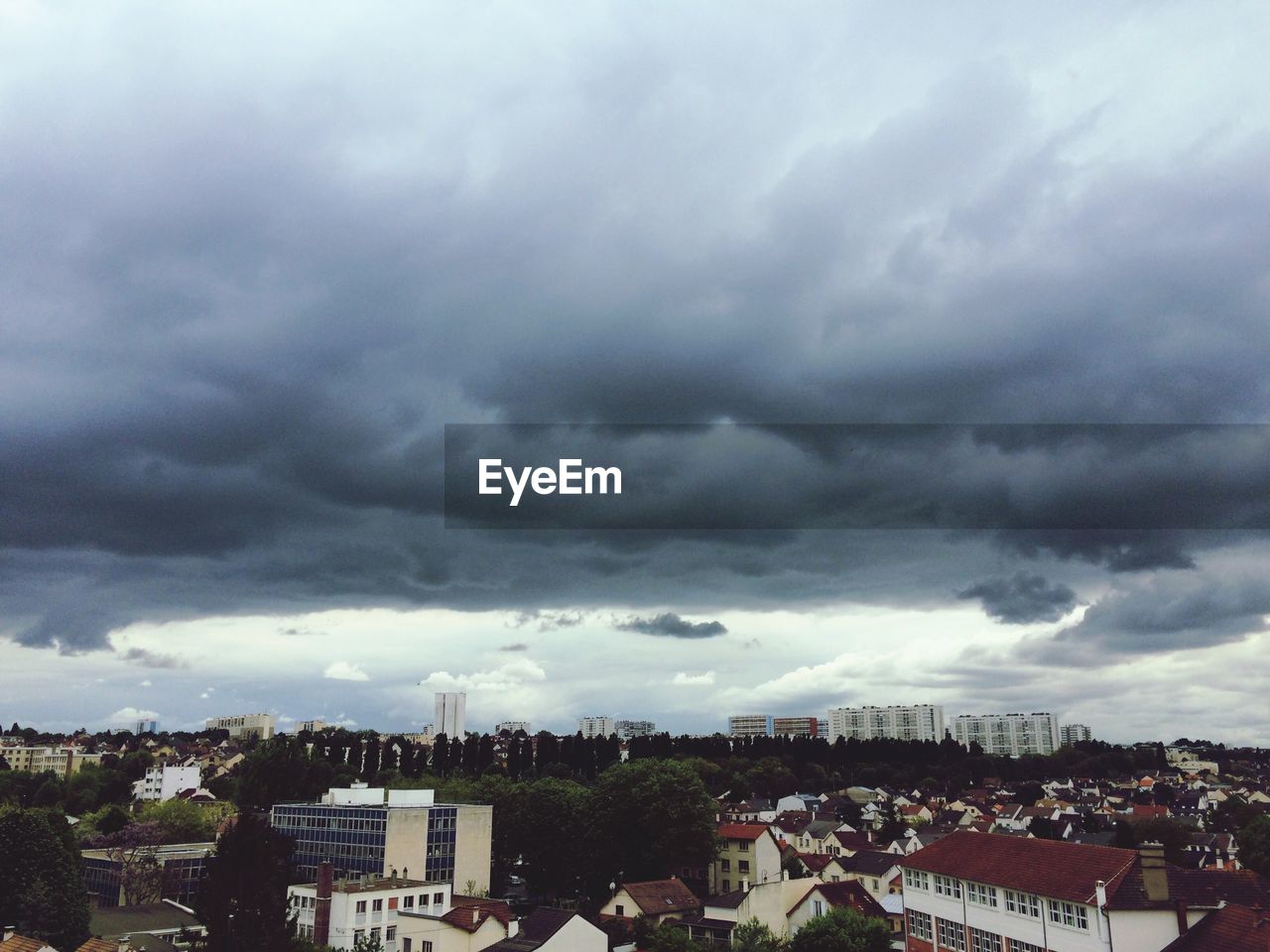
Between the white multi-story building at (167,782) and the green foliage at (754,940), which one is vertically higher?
the green foliage at (754,940)

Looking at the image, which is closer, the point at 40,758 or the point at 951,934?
the point at 951,934

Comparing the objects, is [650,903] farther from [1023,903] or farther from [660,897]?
[1023,903]

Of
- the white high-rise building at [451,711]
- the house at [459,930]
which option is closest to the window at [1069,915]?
the house at [459,930]

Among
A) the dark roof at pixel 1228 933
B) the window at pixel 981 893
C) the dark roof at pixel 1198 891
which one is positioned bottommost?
the window at pixel 981 893

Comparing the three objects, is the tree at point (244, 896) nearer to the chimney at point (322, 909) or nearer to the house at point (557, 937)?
the house at point (557, 937)

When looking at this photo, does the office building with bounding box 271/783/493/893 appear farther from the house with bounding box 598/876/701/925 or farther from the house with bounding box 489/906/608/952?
the house with bounding box 489/906/608/952

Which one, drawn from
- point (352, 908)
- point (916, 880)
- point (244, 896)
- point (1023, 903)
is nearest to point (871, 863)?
point (916, 880)
